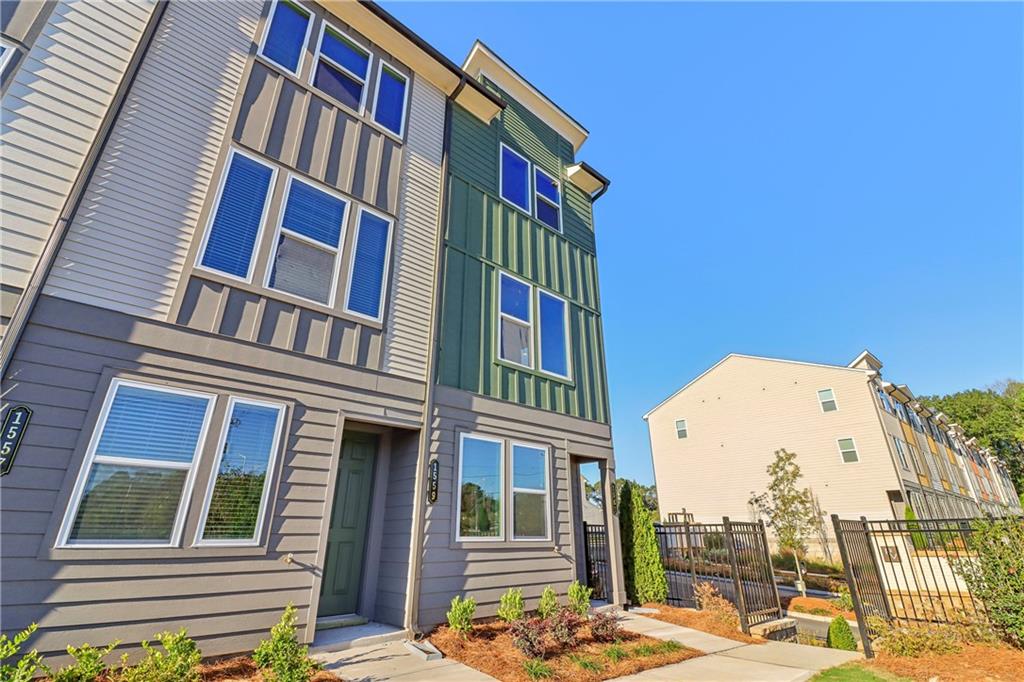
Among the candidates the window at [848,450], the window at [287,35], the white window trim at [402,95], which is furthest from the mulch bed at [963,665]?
the window at [848,450]

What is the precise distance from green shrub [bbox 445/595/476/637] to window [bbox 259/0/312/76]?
25.5ft

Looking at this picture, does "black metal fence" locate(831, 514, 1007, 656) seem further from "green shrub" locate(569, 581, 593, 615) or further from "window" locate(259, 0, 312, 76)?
"window" locate(259, 0, 312, 76)

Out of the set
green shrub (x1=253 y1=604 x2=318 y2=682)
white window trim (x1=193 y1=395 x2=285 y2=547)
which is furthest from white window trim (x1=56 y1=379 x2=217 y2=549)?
green shrub (x1=253 y1=604 x2=318 y2=682)

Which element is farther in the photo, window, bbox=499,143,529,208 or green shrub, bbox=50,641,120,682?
window, bbox=499,143,529,208

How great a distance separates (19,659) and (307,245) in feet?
14.8

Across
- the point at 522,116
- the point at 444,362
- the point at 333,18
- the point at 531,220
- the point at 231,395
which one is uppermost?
the point at 522,116

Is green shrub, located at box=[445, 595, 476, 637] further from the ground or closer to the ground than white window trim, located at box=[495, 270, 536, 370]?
closer to the ground

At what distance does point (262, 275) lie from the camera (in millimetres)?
5109

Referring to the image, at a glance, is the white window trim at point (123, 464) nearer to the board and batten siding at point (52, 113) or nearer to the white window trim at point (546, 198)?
the board and batten siding at point (52, 113)

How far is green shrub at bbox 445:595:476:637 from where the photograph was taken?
16.8ft

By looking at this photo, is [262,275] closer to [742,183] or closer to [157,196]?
[157,196]

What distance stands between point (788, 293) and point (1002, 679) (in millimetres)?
24919

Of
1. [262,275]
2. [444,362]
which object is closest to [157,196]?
[262,275]

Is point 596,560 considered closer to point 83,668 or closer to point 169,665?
point 169,665
